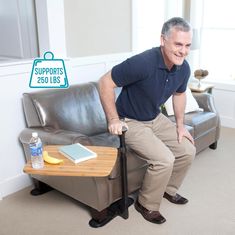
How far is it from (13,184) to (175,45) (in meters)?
1.67

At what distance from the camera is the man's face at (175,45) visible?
192cm

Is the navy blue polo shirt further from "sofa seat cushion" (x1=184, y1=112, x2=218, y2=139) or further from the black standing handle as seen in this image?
"sofa seat cushion" (x1=184, y1=112, x2=218, y2=139)

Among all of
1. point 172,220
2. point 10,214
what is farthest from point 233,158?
point 10,214

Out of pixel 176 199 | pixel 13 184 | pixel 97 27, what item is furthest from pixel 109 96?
pixel 97 27

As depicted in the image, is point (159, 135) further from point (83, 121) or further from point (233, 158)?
point (233, 158)

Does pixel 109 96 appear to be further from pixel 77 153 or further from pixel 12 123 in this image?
pixel 12 123

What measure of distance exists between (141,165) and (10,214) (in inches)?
39.9

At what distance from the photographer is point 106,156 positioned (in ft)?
5.89

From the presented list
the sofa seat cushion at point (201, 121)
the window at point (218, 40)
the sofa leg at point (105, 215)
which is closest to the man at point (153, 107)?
the sofa leg at point (105, 215)

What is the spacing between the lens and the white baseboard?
2.45 m

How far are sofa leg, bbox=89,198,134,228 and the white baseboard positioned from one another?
776mm

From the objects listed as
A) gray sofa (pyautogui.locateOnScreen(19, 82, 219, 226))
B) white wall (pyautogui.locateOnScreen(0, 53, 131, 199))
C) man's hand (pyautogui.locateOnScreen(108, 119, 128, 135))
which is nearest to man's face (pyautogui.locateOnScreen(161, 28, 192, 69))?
man's hand (pyautogui.locateOnScreen(108, 119, 128, 135))

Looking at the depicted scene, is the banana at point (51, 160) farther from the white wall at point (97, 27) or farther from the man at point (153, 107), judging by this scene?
the white wall at point (97, 27)

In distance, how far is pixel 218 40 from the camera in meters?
4.16
